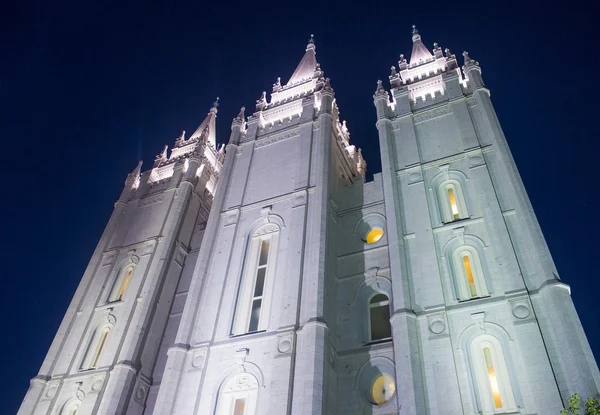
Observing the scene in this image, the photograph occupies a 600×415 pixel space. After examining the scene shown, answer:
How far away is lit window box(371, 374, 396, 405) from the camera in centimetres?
1898

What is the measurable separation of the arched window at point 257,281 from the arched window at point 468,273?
765cm

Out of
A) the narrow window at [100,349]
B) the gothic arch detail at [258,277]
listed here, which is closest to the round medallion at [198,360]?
the gothic arch detail at [258,277]

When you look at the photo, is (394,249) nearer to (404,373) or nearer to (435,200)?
(435,200)

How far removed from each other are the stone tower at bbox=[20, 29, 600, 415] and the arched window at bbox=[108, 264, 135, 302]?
17cm

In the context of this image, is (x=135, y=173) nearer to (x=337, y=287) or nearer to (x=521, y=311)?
(x=337, y=287)

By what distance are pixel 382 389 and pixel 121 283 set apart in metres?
17.0

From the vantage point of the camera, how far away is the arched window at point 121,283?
29.2 m

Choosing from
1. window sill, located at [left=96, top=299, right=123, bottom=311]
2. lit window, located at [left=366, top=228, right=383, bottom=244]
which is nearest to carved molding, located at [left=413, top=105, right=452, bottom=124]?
lit window, located at [left=366, top=228, right=383, bottom=244]

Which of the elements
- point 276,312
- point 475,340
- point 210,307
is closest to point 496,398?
point 475,340

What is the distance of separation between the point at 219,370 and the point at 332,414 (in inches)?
183

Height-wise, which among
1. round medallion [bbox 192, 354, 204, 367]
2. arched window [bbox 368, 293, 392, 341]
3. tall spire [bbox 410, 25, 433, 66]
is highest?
tall spire [bbox 410, 25, 433, 66]

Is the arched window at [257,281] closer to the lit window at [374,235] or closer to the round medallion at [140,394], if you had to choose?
the lit window at [374,235]

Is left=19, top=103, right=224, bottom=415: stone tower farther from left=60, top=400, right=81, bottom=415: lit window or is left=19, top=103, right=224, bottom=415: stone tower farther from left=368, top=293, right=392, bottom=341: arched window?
left=368, top=293, right=392, bottom=341: arched window

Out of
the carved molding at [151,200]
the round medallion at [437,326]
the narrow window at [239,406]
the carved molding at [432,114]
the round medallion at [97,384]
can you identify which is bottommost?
the narrow window at [239,406]
